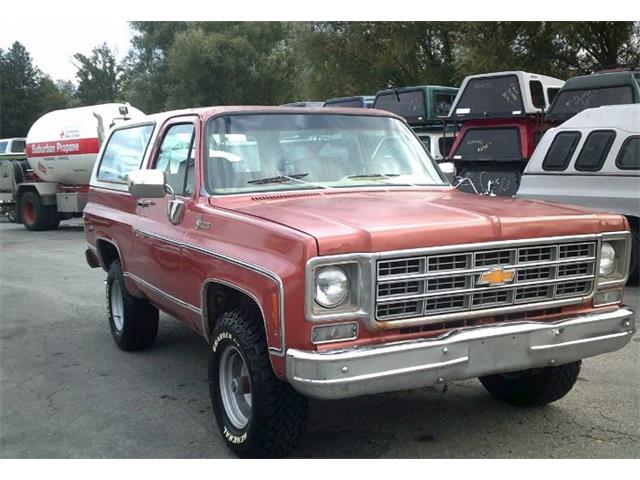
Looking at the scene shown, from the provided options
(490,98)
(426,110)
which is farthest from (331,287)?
(426,110)

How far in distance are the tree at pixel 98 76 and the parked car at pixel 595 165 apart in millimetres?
52954

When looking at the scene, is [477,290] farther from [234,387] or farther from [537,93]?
[537,93]

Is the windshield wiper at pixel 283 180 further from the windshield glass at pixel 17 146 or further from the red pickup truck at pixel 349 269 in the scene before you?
the windshield glass at pixel 17 146

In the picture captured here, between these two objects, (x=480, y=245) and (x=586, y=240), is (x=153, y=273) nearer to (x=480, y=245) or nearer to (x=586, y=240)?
(x=480, y=245)

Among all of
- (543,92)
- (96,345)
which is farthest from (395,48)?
(96,345)

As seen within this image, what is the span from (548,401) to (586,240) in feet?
4.04

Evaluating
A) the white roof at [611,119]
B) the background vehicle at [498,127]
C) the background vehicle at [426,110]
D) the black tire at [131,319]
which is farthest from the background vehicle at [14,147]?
the white roof at [611,119]

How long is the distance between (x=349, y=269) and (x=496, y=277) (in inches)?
30.7

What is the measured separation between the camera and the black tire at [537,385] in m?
4.26

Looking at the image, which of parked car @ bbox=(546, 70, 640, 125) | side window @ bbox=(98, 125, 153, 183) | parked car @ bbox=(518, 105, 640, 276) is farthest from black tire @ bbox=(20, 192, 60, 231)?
parked car @ bbox=(518, 105, 640, 276)

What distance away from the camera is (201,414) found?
4.49 metres

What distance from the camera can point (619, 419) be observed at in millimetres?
4242

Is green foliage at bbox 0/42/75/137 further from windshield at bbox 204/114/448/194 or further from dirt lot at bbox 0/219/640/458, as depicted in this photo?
windshield at bbox 204/114/448/194

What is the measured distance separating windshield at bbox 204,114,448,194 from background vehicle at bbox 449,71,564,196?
5.54 meters
